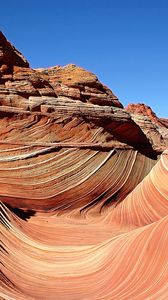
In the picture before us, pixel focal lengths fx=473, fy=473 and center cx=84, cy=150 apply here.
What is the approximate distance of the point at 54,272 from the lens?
7695mm

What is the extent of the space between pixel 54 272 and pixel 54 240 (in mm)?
1786

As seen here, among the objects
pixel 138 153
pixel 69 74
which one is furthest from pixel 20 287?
pixel 69 74

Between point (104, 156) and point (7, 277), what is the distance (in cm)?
629

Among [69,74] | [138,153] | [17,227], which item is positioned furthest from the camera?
[69,74]

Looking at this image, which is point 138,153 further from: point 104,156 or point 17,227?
point 17,227

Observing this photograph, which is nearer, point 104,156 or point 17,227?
point 17,227

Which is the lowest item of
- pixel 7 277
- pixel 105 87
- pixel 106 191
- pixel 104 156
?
pixel 7 277

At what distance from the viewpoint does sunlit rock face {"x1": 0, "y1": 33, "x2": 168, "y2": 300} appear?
714 cm

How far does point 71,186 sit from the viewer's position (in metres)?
11.9

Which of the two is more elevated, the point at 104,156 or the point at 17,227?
the point at 104,156

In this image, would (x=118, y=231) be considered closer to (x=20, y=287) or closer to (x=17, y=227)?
(x=17, y=227)

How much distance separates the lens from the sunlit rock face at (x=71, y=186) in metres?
7.14

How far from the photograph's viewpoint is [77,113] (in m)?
12.8

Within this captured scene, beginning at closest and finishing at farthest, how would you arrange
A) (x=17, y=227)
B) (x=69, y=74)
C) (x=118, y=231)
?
(x=17, y=227)
(x=118, y=231)
(x=69, y=74)
